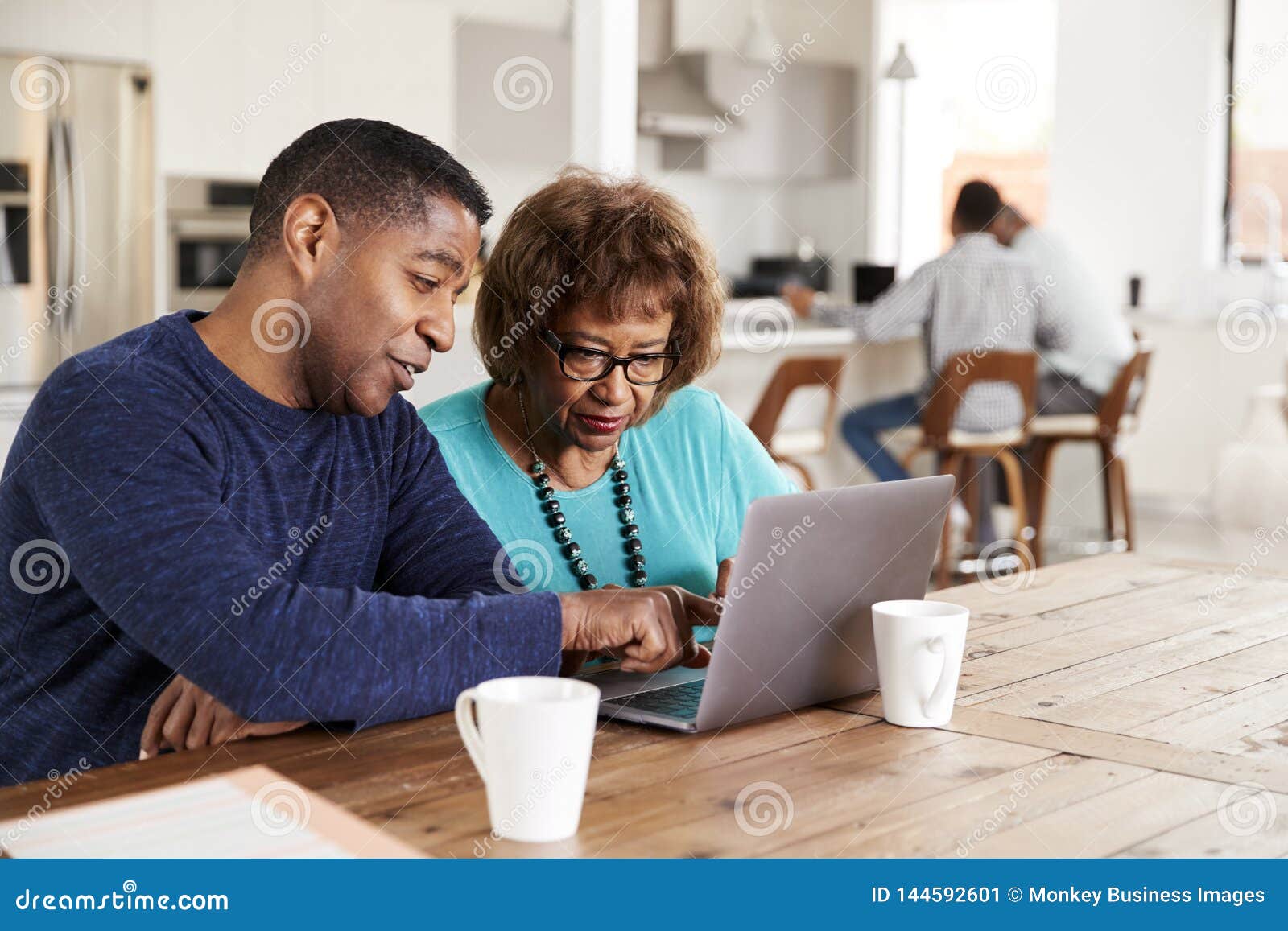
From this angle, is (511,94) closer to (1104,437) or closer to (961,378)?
(961,378)

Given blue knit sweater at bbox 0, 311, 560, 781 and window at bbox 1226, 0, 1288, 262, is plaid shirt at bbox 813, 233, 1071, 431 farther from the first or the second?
blue knit sweater at bbox 0, 311, 560, 781

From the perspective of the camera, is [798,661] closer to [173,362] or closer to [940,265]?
[173,362]

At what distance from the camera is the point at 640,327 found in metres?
1.67

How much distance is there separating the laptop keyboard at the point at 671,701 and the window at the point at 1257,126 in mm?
5820

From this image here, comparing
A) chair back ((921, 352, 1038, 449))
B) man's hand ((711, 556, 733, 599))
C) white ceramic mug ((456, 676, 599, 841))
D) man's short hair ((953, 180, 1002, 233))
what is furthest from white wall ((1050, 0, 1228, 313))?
white ceramic mug ((456, 676, 599, 841))

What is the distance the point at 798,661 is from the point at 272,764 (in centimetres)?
44

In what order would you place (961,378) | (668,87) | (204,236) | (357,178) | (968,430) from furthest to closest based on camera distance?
1. (668,87)
2. (204,236)
3. (968,430)
4. (961,378)
5. (357,178)

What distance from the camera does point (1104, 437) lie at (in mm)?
4703

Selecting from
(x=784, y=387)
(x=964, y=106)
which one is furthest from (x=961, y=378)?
(x=964, y=106)

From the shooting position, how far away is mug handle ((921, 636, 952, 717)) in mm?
1181

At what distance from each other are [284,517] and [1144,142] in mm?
5945

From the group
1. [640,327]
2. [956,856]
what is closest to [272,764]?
[956,856]

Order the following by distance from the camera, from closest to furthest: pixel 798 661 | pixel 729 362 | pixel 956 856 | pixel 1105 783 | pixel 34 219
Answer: pixel 956 856 < pixel 1105 783 < pixel 798 661 < pixel 34 219 < pixel 729 362

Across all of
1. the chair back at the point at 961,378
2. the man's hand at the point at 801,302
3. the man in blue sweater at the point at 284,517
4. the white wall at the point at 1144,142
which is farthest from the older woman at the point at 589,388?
the white wall at the point at 1144,142
